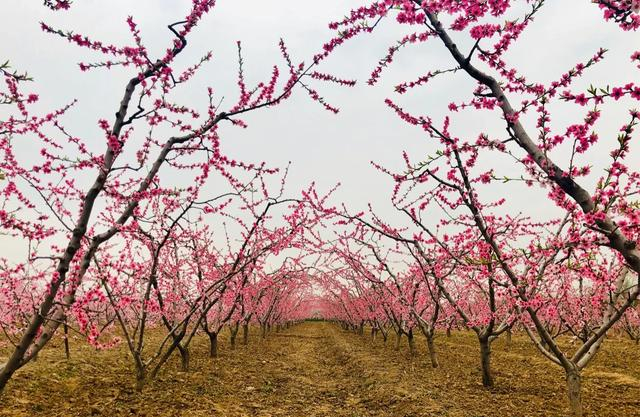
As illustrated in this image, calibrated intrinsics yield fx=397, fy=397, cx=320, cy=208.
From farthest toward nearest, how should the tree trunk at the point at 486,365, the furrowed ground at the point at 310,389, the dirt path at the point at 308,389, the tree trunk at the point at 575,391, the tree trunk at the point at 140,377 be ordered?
1. the tree trunk at the point at 486,365
2. the dirt path at the point at 308,389
3. the tree trunk at the point at 140,377
4. the furrowed ground at the point at 310,389
5. the tree trunk at the point at 575,391

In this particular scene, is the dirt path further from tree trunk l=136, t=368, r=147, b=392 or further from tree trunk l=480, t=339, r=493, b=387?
tree trunk l=480, t=339, r=493, b=387

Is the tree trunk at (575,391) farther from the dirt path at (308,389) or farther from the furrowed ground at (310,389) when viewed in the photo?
the dirt path at (308,389)

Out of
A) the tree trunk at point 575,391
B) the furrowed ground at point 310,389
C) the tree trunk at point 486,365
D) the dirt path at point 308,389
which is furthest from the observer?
the tree trunk at point 486,365

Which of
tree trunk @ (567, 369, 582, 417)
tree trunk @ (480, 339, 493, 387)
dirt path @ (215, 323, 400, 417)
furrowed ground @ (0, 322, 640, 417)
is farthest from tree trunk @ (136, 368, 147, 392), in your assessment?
tree trunk @ (567, 369, 582, 417)

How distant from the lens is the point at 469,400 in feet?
26.1

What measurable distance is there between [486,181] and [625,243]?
1.27 m

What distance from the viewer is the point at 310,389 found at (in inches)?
381

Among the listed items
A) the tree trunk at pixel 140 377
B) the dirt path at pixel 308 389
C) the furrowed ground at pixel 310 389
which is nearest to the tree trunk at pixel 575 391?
the furrowed ground at pixel 310 389

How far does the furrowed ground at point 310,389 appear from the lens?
6.95m

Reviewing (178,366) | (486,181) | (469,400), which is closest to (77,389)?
(178,366)

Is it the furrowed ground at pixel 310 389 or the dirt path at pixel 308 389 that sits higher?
the furrowed ground at pixel 310 389

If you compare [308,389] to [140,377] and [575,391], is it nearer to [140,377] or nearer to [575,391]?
[140,377]

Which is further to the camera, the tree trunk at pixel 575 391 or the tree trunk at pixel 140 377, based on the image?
the tree trunk at pixel 140 377

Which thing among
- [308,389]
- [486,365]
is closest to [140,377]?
[308,389]
